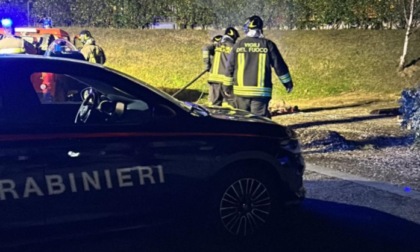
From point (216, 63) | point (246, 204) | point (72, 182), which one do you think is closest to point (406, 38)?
point (216, 63)

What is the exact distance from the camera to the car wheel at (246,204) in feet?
17.8

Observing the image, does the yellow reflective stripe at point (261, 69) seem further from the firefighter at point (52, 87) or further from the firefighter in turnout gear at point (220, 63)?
the firefighter at point (52, 87)

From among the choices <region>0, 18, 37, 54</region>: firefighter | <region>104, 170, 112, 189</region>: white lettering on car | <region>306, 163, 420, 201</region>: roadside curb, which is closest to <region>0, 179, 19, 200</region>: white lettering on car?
<region>104, 170, 112, 189</region>: white lettering on car

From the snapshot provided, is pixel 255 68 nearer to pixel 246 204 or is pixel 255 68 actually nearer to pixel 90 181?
pixel 246 204

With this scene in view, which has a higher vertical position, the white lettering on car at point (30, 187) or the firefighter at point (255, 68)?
the firefighter at point (255, 68)

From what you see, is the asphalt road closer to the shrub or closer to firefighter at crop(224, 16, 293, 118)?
firefighter at crop(224, 16, 293, 118)

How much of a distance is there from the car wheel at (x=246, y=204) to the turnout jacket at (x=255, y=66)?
102 inches

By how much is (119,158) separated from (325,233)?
6.75ft

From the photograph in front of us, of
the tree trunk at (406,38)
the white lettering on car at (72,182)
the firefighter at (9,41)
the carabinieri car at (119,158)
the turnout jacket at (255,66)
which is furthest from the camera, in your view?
the tree trunk at (406,38)

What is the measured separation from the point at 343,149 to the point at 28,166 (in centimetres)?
608

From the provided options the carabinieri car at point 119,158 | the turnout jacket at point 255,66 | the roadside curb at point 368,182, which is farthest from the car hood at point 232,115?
the roadside curb at point 368,182

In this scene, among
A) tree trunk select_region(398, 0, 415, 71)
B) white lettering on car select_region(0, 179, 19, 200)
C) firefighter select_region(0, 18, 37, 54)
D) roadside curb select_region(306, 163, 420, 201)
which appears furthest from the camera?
tree trunk select_region(398, 0, 415, 71)

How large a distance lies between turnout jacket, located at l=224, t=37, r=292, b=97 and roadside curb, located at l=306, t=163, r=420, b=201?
114cm

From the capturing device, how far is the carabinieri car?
182 inches
